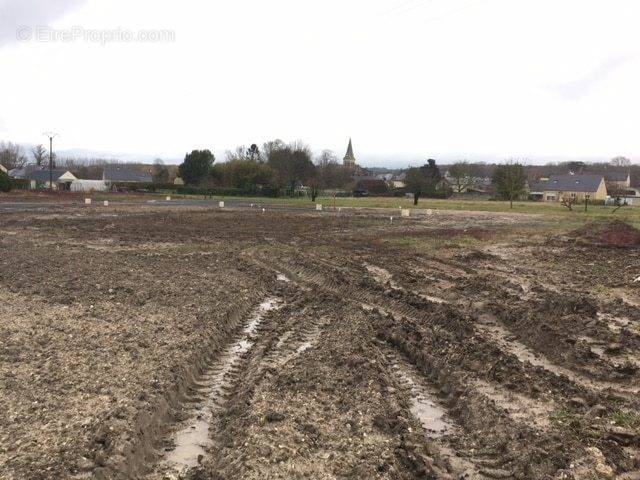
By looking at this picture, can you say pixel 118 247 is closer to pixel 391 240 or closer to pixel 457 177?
pixel 391 240

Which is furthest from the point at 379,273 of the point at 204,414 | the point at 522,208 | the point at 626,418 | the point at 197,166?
the point at 197,166

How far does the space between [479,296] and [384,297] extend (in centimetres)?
214

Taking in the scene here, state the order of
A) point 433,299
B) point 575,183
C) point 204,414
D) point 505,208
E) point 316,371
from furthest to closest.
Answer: point 575,183, point 505,208, point 433,299, point 316,371, point 204,414

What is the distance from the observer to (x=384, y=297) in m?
12.2

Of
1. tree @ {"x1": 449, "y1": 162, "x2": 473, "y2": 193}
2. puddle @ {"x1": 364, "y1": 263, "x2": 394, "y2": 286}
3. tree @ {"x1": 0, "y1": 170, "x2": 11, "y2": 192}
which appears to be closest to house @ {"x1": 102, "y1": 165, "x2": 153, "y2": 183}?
tree @ {"x1": 0, "y1": 170, "x2": 11, "y2": 192}

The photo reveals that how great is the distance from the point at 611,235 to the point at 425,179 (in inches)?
2633

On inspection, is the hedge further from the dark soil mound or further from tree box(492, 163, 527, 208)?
the dark soil mound

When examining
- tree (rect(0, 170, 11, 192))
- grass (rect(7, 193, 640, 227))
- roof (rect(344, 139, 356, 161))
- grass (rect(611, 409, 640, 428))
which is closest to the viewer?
grass (rect(611, 409, 640, 428))

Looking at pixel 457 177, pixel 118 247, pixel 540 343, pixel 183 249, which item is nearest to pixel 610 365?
pixel 540 343

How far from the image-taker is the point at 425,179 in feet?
295

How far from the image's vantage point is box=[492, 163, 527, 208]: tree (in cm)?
6621

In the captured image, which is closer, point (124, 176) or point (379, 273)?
point (379, 273)

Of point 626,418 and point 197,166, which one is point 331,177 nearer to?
point 197,166

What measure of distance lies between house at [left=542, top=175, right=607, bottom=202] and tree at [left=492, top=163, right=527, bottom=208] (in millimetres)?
17485
